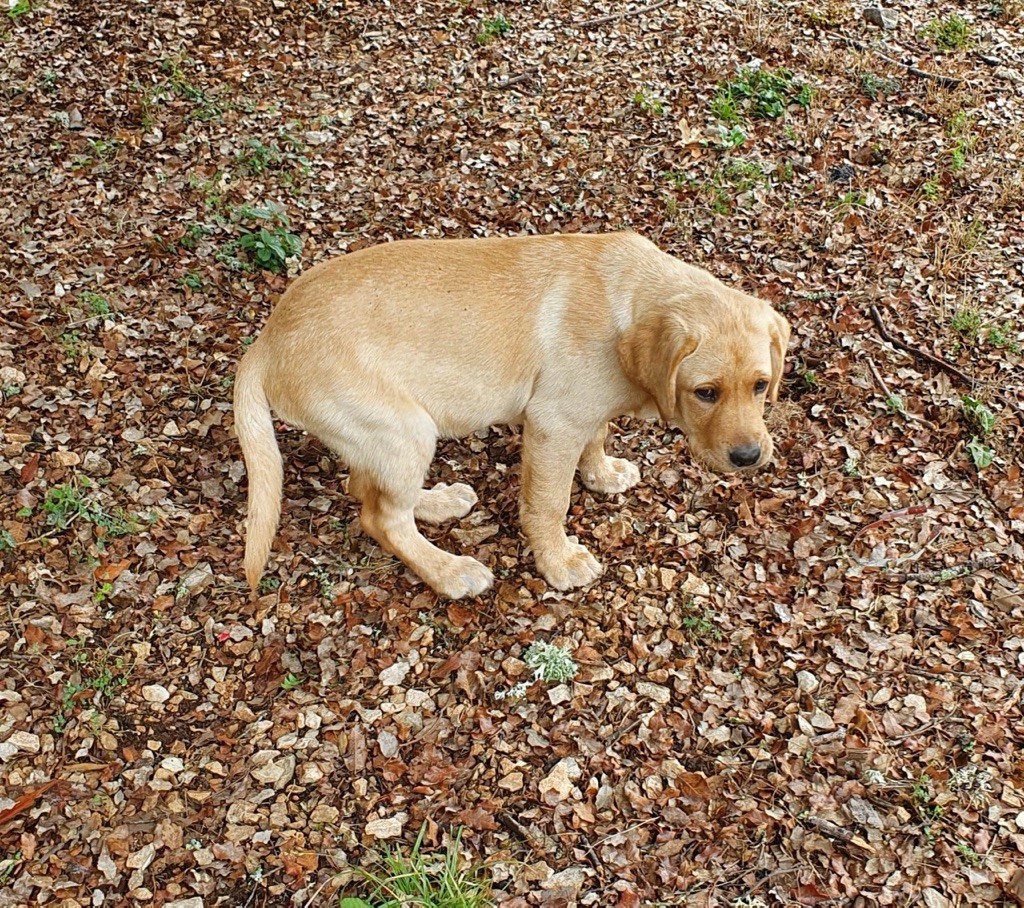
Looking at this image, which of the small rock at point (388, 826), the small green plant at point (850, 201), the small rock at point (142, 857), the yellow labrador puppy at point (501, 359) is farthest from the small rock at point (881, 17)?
the small rock at point (142, 857)

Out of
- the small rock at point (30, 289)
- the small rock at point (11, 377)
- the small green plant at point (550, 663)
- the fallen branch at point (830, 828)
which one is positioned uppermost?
the fallen branch at point (830, 828)

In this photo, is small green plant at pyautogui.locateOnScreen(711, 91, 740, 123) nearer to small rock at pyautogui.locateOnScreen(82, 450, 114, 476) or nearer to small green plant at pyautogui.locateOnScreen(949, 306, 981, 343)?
small green plant at pyautogui.locateOnScreen(949, 306, 981, 343)

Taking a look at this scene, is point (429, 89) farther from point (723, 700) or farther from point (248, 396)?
point (723, 700)

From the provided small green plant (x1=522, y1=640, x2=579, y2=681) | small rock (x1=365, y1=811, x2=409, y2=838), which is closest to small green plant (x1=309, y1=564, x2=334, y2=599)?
small green plant (x1=522, y1=640, x2=579, y2=681)

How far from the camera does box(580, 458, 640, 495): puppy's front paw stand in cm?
448

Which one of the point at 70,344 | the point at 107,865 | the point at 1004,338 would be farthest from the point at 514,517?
the point at 1004,338

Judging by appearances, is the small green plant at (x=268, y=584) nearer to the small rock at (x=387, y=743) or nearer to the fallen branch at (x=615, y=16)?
the small rock at (x=387, y=743)

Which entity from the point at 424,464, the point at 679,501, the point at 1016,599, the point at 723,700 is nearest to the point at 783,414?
the point at 679,501

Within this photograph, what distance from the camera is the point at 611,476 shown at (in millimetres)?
4500

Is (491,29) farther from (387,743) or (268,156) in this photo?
(387,743)

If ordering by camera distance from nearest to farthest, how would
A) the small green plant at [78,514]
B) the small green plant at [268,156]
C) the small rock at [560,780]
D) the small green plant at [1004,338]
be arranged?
the small rock at [560,780], the small green plant at [78,514], the small green plant at [1004,338], the small green plant at [268,156]

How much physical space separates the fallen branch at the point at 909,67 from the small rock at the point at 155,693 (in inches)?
284

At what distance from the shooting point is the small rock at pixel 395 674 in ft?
12.5

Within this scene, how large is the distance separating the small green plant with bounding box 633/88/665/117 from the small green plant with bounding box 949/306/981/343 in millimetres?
2820
